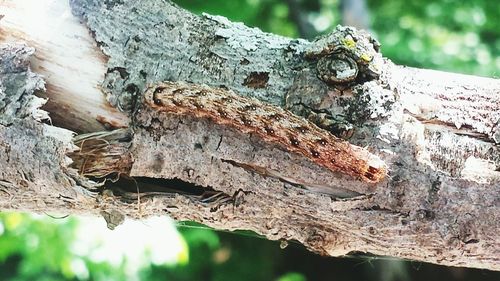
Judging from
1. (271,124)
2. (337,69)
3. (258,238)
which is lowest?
(258,238)

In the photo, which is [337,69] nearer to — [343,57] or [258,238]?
[343,57]

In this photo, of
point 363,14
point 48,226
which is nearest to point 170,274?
point 48,226

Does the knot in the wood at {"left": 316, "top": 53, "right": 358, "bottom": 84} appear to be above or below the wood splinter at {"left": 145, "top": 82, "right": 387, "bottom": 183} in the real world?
above

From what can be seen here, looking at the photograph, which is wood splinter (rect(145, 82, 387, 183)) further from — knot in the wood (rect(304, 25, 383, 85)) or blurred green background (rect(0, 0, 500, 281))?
blurred green background (rect(0, 0, 500, 281))

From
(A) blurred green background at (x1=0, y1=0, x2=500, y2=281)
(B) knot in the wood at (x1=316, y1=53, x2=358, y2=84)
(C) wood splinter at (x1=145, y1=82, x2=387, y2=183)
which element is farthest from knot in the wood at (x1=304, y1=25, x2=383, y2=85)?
(A) blurred green background at (x1=0, y1=0, x2=500, y2=281)

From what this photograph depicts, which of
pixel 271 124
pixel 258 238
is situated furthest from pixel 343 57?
pixel 258 238

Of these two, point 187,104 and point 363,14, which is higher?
point 363,14

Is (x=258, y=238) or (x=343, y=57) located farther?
(x=258, y=238)

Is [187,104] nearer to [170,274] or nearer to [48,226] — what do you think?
[48,226]
